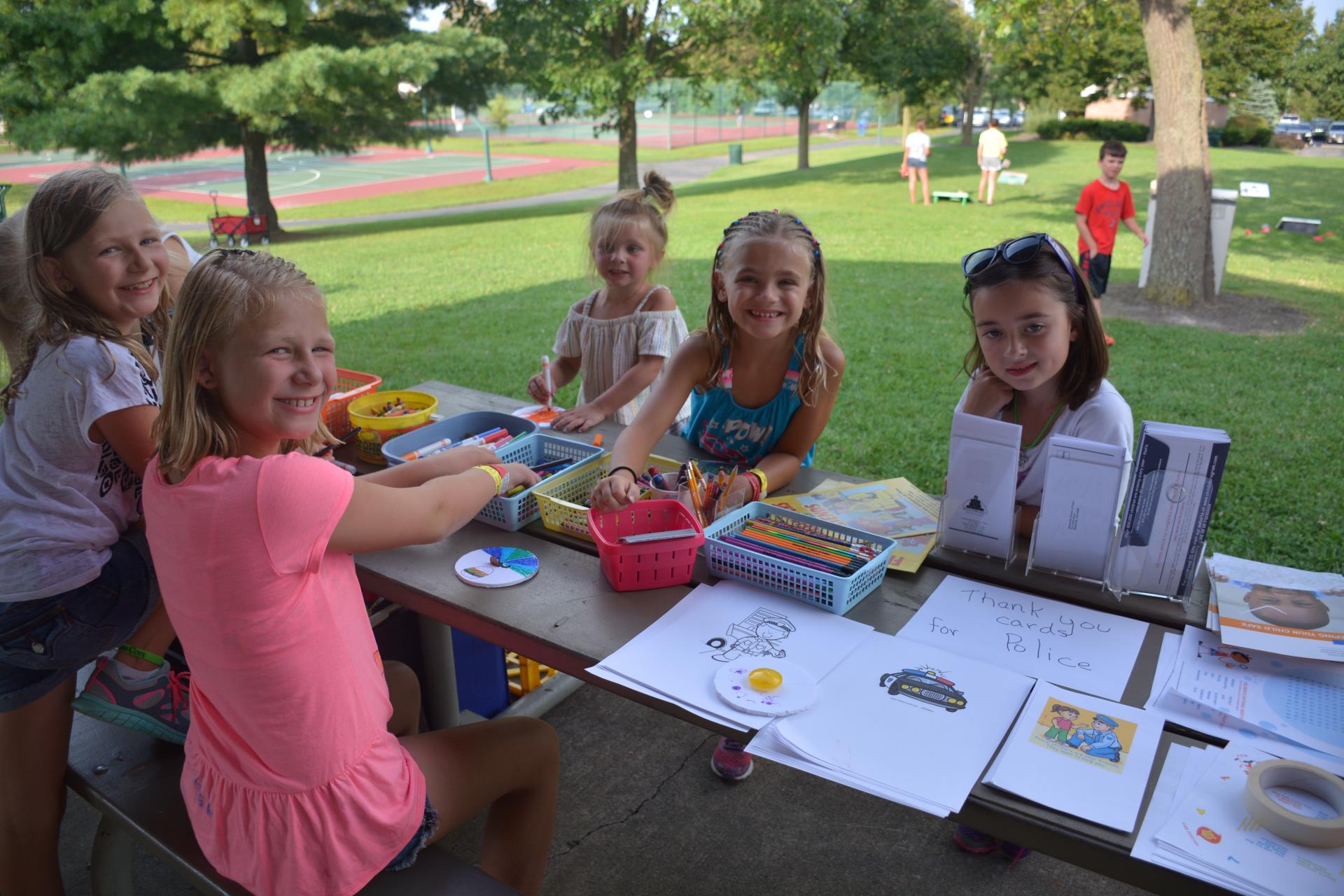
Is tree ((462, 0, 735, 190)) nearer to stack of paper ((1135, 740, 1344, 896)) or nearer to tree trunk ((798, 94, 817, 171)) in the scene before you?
→ tree trunk ((798, 94, 817, 171))

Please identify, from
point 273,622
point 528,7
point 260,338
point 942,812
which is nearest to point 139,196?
point 260,338

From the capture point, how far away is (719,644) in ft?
5.09

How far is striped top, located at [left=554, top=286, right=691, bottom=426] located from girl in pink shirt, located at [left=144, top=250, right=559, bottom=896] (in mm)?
1699

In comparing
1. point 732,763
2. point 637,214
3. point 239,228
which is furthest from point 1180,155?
point 239,228

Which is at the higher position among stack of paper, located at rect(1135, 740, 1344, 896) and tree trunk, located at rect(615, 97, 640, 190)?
tree trunk, located at rect(615, 97, 640, 190)

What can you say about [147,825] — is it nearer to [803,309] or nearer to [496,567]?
[496,567]

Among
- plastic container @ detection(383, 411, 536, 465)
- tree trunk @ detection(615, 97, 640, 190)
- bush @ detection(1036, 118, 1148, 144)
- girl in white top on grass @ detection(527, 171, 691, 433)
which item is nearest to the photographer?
plastic container @ detection(383, 411, 536, 465)

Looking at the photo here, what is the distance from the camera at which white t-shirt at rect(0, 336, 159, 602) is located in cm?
187

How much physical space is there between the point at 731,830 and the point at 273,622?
151cm

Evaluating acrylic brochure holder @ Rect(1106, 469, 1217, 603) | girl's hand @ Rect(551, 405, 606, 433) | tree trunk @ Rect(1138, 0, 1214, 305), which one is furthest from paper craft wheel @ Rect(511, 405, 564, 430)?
tree trunk @ Rect(1138, 0, 1214, 305)

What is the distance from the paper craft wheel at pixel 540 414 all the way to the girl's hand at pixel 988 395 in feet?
4.03

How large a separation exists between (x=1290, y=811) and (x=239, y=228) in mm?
14901

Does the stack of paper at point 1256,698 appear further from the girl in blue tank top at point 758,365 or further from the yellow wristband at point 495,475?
the yellow wristband at point 495,475

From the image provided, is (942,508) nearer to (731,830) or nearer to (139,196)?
(731,830)
